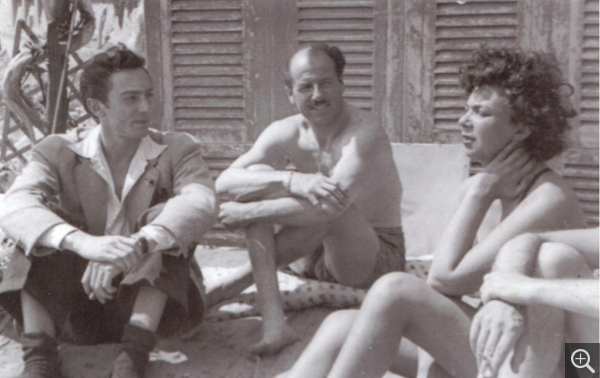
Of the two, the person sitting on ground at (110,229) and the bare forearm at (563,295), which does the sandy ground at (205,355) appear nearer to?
the person sitting on ground at (110,229)

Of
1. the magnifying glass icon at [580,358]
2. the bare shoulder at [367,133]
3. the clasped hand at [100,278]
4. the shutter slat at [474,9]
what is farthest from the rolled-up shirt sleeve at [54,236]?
the shutter slat at [474,9]

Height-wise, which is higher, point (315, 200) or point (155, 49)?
point (155, 49)

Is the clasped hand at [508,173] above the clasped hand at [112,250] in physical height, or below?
above

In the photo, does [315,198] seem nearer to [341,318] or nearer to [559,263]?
[341,318]

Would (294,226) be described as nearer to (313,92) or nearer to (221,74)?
(313,92)

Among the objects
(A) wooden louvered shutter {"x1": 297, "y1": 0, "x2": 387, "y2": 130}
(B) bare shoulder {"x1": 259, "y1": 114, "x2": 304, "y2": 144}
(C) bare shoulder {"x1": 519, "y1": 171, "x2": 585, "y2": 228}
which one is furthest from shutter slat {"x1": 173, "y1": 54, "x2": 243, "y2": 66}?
(C) bare shoulder {"x1": 519, "y1": 171, "x2": 585, "y2": 228}

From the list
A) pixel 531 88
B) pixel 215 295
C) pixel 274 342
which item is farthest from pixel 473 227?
pixel 215 295

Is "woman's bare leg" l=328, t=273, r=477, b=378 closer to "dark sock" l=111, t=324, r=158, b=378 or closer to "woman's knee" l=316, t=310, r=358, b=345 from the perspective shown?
"woman's knee" l=316, t=310, r=358, b=345

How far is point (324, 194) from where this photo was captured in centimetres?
276

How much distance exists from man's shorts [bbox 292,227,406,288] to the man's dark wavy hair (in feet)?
3.32

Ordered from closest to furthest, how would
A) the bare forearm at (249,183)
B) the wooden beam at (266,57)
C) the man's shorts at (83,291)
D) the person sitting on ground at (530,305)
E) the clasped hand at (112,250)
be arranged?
the person sitting on ground at (530,305) → the clasped hand at (112,250) → the man's shorts at (83,291) → the bare forearm at (249,183) → the wooden beam at (266,57)

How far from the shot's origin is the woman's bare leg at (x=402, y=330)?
1.98 metres

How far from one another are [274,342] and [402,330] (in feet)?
2.53

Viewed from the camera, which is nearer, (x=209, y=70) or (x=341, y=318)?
(x=341, y=318)
